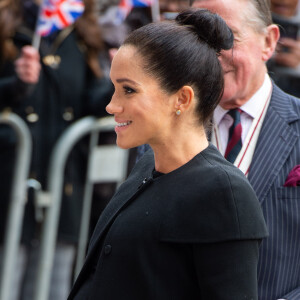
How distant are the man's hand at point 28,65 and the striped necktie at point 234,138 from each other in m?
2.06

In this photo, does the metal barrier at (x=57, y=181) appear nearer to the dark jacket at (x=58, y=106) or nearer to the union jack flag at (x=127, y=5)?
the dark jacket at (x=58, y=106)

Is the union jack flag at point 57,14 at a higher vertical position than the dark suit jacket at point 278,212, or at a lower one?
higher

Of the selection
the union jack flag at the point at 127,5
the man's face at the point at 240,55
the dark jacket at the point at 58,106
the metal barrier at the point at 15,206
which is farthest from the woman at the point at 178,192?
the union jack flag at the point at 127,5

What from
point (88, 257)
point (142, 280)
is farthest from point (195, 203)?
point (88, 257)

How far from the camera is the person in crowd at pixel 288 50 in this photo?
5.21m

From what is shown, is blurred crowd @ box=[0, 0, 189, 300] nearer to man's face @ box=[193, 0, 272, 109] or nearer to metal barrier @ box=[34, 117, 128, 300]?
metal barrier @ box=[34, 117, 128, 300]

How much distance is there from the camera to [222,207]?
6.98 feet

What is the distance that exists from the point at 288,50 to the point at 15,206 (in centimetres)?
224

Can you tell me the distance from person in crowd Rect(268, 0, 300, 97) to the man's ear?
2256mm

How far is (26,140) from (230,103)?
209 cm

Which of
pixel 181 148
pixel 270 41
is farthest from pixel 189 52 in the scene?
pixel 270 41

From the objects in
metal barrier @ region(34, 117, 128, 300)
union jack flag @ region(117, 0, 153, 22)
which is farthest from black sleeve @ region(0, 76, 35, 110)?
union jack flag @ region(117, 0, 153, 22)

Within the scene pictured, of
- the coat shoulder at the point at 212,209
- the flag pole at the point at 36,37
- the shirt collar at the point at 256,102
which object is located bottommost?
the coat shoulder at the point at 212,209

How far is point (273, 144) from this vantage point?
272cm
